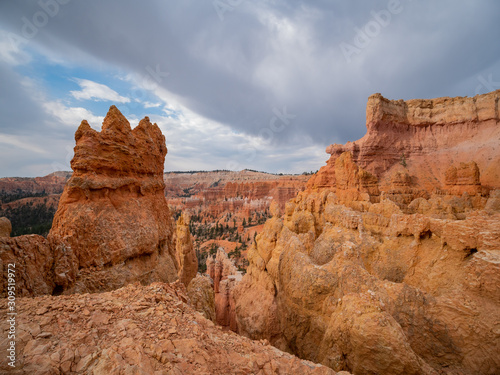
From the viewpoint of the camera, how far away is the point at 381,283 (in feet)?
22.0

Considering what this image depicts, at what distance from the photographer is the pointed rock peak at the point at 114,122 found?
8.05 m

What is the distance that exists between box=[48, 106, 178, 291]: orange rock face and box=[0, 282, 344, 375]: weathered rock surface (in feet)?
8.97

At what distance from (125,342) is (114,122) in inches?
311

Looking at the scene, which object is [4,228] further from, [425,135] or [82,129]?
[425,135]

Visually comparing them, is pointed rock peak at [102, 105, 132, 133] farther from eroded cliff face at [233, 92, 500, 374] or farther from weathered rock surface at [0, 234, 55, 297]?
eroded cliff face at [233, 92, 500, 374]

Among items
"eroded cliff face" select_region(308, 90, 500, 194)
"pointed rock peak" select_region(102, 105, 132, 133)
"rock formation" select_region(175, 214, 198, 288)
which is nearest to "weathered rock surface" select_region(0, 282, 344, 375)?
"pointed rock peak" select_region(102, 105, 132, 133)

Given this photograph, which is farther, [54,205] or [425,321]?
[54,205]

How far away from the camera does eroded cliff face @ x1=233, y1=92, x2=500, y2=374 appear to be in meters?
5.00

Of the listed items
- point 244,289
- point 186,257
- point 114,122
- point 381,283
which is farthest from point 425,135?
point 114,122

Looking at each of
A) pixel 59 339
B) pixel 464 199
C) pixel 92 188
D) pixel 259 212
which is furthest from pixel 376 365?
pixel 259 212

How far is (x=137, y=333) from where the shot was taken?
292 cm

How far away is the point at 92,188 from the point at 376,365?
918 cm

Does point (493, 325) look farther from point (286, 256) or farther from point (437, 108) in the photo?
point (437, 108)

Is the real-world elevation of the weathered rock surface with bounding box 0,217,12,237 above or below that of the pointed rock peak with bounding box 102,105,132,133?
below
